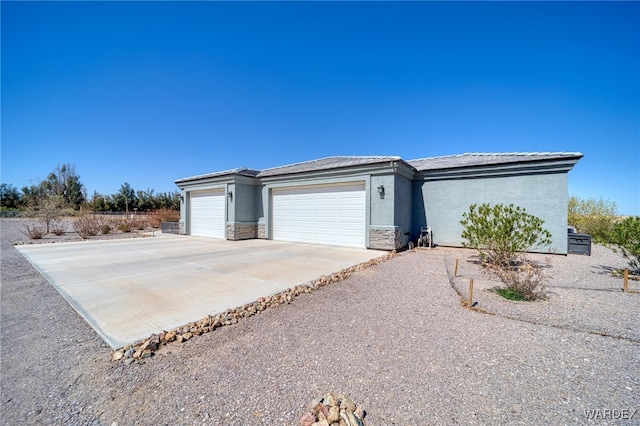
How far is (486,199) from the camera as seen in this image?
10.5 meters

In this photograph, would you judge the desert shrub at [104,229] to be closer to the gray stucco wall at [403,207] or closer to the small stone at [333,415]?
the gray stucco wall at [403,207]

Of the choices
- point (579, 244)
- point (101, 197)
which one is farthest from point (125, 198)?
point (579, 244)

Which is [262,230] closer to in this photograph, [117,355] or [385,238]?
[385,238]

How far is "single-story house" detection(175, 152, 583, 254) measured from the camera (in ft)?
31.2

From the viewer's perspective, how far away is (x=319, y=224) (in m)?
11.8

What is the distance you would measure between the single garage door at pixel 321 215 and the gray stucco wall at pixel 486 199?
3107 millimetres

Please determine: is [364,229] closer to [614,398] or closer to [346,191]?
[346,191]

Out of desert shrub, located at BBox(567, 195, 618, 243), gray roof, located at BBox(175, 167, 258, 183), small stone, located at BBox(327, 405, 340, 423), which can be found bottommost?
small stone, located at BBox(327, 405, 340, 423)

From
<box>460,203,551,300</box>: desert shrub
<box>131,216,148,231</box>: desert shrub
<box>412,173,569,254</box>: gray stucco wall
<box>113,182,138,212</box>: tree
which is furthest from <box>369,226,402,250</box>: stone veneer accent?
<box>113,182,138,212</box>: tree

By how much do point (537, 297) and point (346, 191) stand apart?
24.8 feet

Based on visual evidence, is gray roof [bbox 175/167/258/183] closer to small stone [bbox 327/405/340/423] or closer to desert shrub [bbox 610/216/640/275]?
small stone [bbox 327/405/340/423]

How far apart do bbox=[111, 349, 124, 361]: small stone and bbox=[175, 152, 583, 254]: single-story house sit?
8612 millimetres

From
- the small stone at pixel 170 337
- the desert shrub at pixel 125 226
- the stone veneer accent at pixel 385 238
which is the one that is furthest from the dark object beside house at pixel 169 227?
the small stone at pixel 170 337

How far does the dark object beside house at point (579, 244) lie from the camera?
9.09 meters
